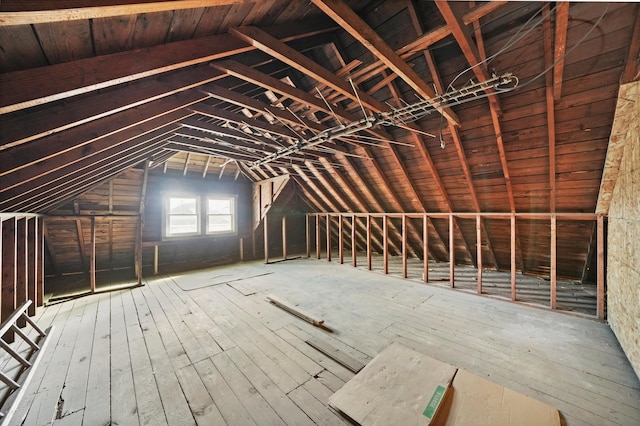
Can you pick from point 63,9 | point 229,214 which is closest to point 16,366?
point 63,9

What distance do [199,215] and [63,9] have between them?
6.92 metres

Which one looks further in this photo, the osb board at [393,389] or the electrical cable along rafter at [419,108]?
the electrical cable along rafter at [419,108]

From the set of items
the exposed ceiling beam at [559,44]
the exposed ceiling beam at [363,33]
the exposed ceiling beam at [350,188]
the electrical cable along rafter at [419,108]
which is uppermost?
the exposed ceiling beam at [559,44]

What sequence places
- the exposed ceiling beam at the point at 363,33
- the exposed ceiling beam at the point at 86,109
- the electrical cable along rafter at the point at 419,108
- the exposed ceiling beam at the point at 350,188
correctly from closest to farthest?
the exposed ceiling beam at the point at 86,109
the exposed ceiling beam at the point at 363,33
the electrical cable along rafter at the point at 419,108
the exposed ceiling beam at the point at 350,188

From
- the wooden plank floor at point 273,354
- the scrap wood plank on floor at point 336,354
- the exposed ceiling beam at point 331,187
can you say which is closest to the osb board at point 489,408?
the wooden plank floor at point 273,354

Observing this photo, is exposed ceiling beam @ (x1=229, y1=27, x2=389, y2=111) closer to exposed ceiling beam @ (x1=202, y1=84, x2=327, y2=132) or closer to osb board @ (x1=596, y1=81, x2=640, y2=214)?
exposed ceiling beam @ (x1=202, y1=84, x2=327, y2=132)

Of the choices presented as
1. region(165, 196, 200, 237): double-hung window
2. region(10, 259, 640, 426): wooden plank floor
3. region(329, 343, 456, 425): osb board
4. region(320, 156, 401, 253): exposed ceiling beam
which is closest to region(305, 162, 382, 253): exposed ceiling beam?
region(320, 156, 401, 253): exposed ceiling beam

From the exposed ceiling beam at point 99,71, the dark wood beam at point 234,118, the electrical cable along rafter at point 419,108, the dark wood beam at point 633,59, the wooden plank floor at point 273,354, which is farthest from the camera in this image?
the dark wood beam at point 234,118

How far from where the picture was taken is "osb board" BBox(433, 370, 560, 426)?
160cm

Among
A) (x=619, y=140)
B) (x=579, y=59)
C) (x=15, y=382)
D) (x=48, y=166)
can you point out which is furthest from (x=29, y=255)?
(x=619, y=140)

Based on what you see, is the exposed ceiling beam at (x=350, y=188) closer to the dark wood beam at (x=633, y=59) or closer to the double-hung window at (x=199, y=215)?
the dark wood beam at (x=633, y=59)

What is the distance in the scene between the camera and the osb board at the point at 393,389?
165 centimetres

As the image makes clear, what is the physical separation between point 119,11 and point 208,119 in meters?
2.94

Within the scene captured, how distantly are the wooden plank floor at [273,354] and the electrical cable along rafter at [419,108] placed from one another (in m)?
2.55
